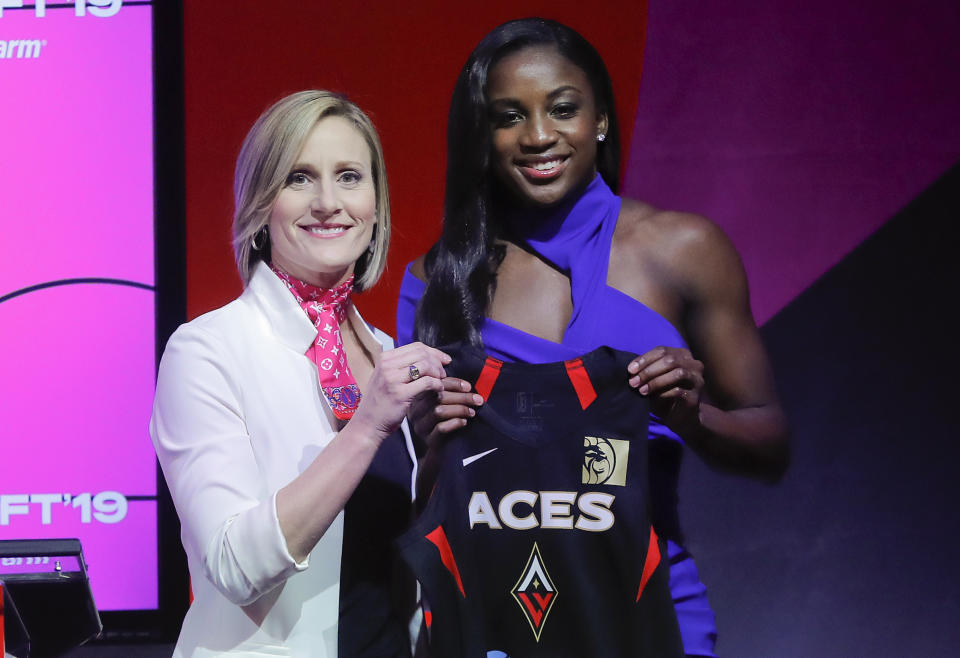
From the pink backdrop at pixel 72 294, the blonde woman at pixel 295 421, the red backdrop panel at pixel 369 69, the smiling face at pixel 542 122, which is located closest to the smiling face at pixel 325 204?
the blonde woman at pixel 295 421

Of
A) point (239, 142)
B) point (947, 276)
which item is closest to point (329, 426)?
point (239, 142)

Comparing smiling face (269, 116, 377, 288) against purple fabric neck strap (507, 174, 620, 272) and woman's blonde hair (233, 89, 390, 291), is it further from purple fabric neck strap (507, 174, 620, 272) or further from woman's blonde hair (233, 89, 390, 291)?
purple fabric neck strap (507, 174, 620, 272)

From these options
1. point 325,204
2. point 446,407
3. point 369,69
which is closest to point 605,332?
point 446,407

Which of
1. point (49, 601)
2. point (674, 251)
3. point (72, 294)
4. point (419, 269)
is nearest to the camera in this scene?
point (49, 601)

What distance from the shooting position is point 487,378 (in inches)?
68.6

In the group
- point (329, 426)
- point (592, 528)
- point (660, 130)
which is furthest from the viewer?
point (660, 130)

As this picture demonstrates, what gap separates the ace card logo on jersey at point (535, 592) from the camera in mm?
1700

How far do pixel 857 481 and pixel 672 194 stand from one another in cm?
115

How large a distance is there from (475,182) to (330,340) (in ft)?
1.51

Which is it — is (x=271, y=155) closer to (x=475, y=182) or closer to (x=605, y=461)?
(x=475, y=182)

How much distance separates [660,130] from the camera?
294cm

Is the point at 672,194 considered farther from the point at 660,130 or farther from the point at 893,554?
the point at 893,554

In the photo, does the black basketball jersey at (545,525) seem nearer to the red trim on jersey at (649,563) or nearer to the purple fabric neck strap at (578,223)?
the red trim on jersey at (649,563)

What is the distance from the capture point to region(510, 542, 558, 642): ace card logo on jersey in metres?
1.70
